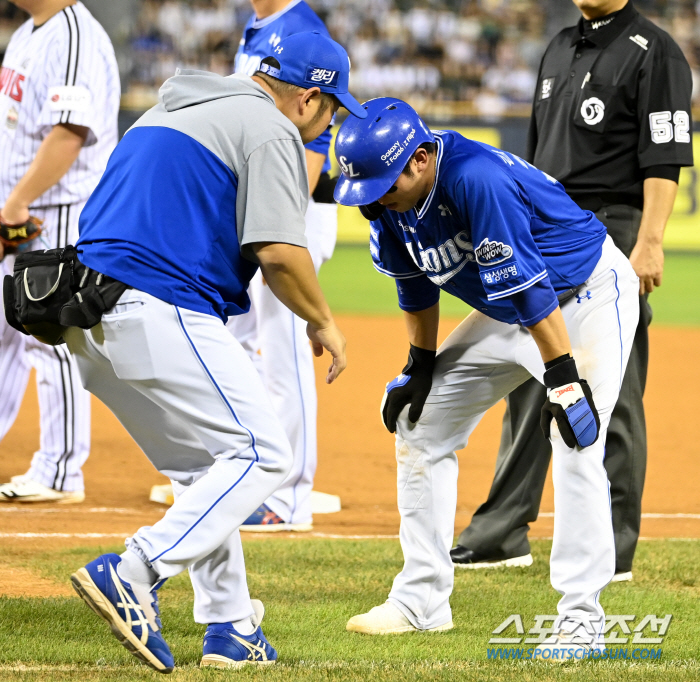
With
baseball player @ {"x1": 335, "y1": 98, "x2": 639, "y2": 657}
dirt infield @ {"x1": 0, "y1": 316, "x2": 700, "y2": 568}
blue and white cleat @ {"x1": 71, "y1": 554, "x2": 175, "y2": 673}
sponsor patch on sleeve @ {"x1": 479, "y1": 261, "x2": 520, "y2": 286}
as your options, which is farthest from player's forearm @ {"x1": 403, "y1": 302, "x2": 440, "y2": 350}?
dirt infield @ {"x1": 0, "y1": 316, "x2": 700, "y2": 568}

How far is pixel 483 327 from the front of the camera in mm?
3871

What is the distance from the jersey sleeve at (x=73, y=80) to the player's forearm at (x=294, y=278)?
2.57 metres

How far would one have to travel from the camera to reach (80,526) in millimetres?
5176

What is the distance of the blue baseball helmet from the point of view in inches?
135

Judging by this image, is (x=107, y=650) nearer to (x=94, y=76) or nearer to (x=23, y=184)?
(x=23, y=184)

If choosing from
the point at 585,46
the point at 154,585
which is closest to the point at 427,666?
the point at 154,585

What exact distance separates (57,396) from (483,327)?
8.65ft

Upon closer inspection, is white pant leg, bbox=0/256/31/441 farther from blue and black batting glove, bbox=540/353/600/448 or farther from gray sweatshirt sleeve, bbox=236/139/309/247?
blue and black batting glove, bbox=540/353/600/448

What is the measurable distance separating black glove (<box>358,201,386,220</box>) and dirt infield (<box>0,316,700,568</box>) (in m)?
2.09

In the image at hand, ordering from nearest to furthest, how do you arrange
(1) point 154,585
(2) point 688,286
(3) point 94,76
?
(1) point 154,585, (3) point 94,76, (2) point 688,286

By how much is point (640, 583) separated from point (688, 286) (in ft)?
40.6

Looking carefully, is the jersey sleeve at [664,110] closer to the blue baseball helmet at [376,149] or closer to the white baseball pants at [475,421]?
the white baseball pants at [475,421]

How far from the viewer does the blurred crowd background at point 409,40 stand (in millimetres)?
22078

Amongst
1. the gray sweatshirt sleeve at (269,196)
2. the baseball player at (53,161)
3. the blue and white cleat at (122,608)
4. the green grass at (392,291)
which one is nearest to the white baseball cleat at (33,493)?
the baseball player at (53,161)
